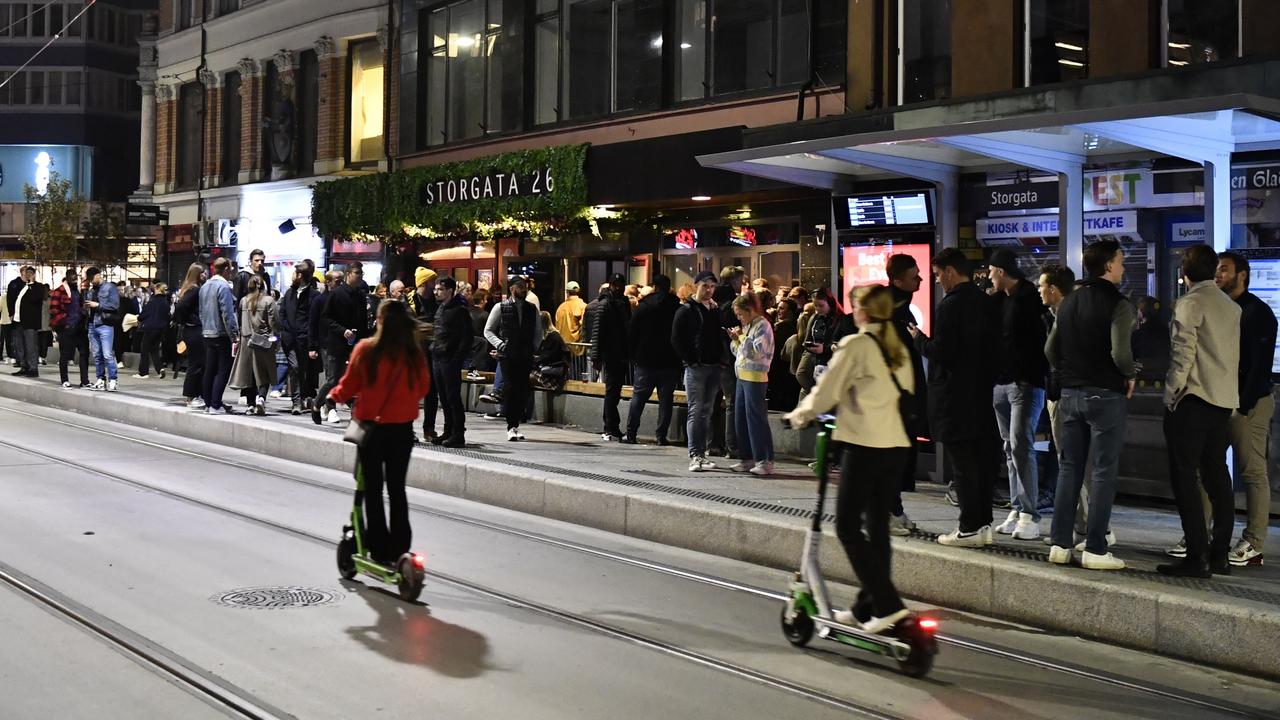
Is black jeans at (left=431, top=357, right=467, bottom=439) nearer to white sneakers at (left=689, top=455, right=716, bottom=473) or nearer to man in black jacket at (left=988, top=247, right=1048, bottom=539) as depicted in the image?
white sneakers at (left=689, top=455, right=716, bottom=473)

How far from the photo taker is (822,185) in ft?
49.3

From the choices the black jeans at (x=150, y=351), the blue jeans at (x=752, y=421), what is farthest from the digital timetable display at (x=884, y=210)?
the black jeans at (x=150, y=351)

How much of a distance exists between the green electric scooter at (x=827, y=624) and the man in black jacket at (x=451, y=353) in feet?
25.7

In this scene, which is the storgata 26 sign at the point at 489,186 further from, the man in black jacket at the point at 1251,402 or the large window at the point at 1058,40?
the man in black jacket at the point at 1251,402

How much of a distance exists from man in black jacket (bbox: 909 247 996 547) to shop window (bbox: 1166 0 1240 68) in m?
6.95

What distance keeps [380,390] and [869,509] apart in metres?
3.22

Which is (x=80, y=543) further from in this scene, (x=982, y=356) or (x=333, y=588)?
(x=982, y=356)

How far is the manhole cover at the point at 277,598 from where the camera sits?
300 inches

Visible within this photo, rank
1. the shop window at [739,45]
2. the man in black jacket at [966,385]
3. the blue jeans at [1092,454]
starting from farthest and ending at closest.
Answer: the shop window at [739,45] < the man in black jacket at [966,385] < the blue jeans at [1092,454]

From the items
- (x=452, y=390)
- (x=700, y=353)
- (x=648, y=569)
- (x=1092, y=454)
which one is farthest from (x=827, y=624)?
(x=452, y=390)

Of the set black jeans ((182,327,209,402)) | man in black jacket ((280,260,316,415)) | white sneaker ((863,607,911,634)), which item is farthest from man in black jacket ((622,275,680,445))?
white sneaker ((863,607,911,634))

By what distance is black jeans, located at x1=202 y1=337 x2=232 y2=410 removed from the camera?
1766 cm

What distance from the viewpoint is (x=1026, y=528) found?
9172mm

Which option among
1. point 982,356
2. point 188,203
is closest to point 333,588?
point 982,356
